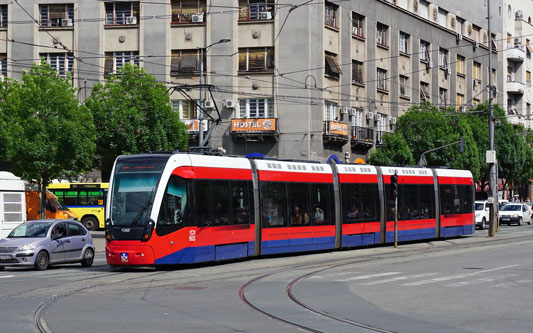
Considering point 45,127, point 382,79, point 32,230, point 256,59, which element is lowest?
point 32,230

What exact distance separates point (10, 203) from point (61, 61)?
24038 mm

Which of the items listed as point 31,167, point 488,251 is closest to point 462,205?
point 488,251

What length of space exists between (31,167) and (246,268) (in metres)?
17.4

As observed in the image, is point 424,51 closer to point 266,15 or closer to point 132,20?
point 266,15

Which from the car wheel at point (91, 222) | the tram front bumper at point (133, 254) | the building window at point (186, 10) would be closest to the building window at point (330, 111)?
the building window at point (186, 10)

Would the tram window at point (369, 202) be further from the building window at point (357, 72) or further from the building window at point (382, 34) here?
the building window at point (382, 34)

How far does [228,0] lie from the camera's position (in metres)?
49.7

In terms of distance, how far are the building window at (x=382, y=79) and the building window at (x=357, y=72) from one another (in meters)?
2.67

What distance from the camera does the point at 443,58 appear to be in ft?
220

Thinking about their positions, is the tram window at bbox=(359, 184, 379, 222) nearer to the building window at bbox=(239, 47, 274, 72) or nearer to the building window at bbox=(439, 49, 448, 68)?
the building window at bbox=(239, 47, 274, 72)

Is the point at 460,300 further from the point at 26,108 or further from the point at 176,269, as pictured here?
the point at 26,108

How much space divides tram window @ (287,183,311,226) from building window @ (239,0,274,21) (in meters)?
24.7

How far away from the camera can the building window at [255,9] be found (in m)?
49.4

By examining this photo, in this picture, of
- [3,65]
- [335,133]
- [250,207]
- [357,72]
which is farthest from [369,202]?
[3,65]
